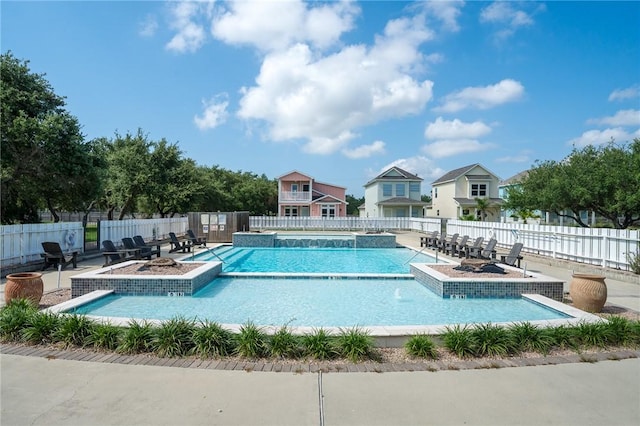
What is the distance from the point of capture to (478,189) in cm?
4334

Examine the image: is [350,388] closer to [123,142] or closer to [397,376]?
[397,376]

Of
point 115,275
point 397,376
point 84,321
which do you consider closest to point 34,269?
point 115,275

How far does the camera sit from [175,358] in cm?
498

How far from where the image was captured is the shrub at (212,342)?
5.11 metres

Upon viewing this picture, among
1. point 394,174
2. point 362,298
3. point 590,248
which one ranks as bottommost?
point 362,298

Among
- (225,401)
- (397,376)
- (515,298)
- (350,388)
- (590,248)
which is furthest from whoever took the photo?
(590,248)

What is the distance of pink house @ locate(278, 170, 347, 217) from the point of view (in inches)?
1891

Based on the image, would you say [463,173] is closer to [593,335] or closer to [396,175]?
[396,175]

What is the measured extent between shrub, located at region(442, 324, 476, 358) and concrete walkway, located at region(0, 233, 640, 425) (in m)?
0.52

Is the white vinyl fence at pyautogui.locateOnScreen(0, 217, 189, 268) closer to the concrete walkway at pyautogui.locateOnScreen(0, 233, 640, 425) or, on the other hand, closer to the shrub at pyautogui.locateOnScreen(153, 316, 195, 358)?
the concrete walkway at pyautogui.locateOnScreen(0, 233, 640, 425)

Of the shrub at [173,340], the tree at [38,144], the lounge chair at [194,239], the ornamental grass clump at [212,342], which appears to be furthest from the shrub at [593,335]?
the lounge chair at [194,239]

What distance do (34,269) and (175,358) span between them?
10094 millimetres

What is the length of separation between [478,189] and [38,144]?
39.4 m

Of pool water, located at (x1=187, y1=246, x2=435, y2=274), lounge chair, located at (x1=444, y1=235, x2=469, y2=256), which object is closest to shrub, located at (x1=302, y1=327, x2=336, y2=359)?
pool water, located at (x1=187, y1=246, x2=435, y2=274)
